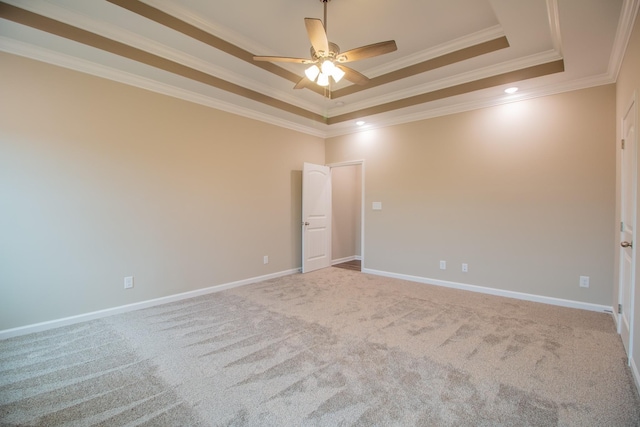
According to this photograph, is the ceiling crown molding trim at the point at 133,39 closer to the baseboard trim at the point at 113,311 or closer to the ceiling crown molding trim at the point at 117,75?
the ceiling crown molding trim at the point at 117,75

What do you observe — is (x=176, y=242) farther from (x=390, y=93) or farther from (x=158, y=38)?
(x=390, y=93)

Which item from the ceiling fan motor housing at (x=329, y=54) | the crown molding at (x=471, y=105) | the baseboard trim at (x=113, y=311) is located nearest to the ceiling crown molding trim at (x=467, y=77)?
the crown molding at (x=471, y=105)

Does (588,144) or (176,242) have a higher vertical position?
(588,144)

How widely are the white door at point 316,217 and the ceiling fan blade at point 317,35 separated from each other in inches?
113

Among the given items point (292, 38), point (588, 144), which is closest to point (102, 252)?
point (292, 38)

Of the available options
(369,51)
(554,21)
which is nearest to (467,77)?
(554,21)

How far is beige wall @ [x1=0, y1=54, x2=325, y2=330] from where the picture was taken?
270 centimetres

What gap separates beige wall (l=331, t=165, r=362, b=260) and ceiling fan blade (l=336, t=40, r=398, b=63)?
3767 mm

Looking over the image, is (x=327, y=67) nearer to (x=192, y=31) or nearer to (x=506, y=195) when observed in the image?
(x=192, y=31)

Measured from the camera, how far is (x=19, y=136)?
8.80 feet

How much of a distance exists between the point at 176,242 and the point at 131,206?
69 cm

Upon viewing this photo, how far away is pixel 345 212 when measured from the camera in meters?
6.55

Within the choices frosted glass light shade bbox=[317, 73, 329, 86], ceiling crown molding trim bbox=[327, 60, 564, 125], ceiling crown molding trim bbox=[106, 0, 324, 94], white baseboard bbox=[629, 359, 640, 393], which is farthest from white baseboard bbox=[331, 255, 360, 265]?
white baseboard bbox=[629, 359, 640, 393]

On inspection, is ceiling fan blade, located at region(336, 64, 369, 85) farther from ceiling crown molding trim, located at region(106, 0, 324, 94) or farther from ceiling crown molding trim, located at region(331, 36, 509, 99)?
ceiling crown molding trim, located at region(106, 0, 324, 94)
